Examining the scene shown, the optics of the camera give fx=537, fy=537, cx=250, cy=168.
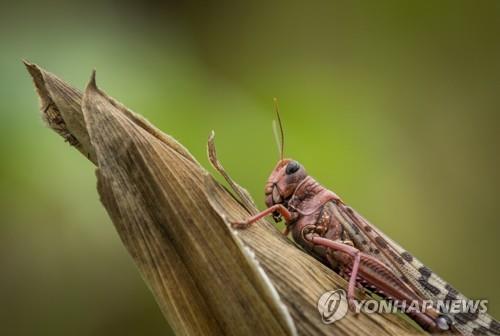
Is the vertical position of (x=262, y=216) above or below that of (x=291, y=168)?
below

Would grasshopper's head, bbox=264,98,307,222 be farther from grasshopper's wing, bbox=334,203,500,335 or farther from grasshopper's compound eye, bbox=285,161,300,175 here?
grasshopper's wing, bbox=334,203,500,335

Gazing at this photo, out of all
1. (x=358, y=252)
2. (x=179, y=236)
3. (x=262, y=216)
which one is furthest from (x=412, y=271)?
(x=179, y=236)

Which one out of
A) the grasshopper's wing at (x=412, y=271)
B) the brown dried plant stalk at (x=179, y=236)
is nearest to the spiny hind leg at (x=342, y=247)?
the grasshopper's wing at (x=412, y=271)

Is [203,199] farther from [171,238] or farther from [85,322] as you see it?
[85,322]

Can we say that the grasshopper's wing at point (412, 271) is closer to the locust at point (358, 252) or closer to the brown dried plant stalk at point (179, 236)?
the locust at point (358, 252)

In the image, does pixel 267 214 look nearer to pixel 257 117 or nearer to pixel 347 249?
pixel 347 249

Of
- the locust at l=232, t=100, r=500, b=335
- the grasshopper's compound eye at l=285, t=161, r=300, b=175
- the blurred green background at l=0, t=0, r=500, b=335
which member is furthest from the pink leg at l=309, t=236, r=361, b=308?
the blurred green background at l=0, t=0, r=500, b=335
